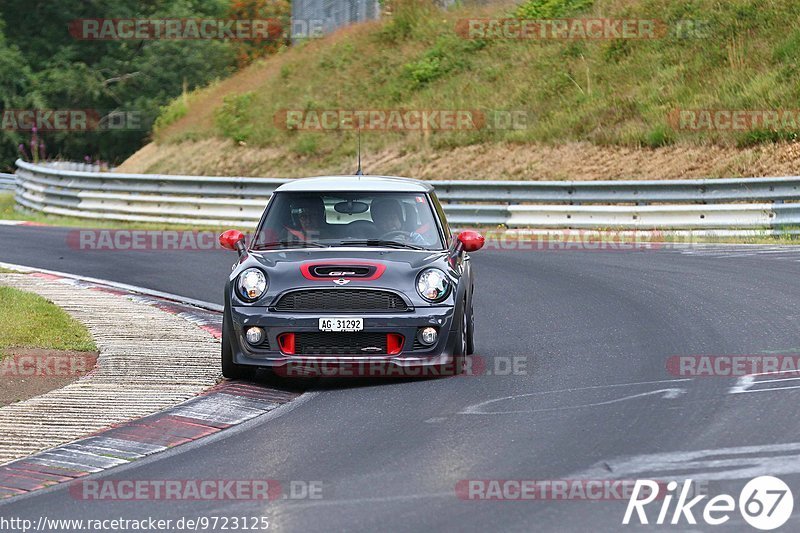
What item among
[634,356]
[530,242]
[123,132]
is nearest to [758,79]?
[530,242]

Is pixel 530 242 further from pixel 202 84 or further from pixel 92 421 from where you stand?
pixel 202 84

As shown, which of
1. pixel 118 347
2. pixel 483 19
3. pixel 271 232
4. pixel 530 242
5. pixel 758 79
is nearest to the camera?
pixel 271 232

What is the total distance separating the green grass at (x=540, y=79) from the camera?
92.5 feet

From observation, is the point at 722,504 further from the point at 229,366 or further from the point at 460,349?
the point at 229,366

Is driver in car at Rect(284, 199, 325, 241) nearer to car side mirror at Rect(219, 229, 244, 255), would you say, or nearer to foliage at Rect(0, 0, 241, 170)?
car side mirror at Rect(219, 229, 244, 255)

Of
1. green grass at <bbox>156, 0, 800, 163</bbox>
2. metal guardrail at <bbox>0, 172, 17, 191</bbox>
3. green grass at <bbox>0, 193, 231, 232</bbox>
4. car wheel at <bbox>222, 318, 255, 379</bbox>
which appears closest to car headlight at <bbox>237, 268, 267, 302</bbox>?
car wheel at <bbox>222, 318, 255, 379</bbox>

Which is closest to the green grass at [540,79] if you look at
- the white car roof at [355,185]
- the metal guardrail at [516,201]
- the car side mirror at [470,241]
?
the metal guardrail at [516,201]

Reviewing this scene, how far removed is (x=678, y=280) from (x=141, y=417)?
8.44m

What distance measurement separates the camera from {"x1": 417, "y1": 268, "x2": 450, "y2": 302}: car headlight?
10.1 m

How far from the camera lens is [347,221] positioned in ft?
36.7

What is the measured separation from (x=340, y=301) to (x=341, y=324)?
7.5 inches

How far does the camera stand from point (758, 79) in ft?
91.2

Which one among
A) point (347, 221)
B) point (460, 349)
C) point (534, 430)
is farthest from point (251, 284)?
point (534, 430)

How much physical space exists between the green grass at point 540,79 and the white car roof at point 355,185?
15433 mm
